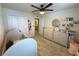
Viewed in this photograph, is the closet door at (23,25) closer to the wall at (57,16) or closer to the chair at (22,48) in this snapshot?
the wall at (57,16)

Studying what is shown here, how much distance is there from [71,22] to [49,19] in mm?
899


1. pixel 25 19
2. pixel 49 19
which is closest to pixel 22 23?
pixel 25 19

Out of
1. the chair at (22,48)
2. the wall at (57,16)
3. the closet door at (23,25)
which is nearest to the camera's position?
the chair at (22,48)

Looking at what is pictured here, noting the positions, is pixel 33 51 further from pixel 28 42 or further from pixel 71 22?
pixel 71 22

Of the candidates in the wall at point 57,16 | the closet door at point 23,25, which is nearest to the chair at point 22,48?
the closet door at point 23,25

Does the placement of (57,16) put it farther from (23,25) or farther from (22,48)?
(22,48)

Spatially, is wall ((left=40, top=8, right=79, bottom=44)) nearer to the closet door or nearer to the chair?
the closet door

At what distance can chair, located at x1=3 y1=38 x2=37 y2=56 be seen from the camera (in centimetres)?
56

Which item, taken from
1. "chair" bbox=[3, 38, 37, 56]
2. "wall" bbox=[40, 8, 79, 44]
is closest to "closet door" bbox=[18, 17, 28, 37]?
"wall" bbox=[40, 8, 79, 44]

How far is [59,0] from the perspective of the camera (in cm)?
43

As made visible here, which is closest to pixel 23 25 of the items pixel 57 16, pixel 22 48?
pixel 57 16

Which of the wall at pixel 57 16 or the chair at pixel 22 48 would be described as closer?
the chair at pixel 22 48

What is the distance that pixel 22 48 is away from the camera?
595mm

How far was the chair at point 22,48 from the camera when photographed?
1.83 feet
